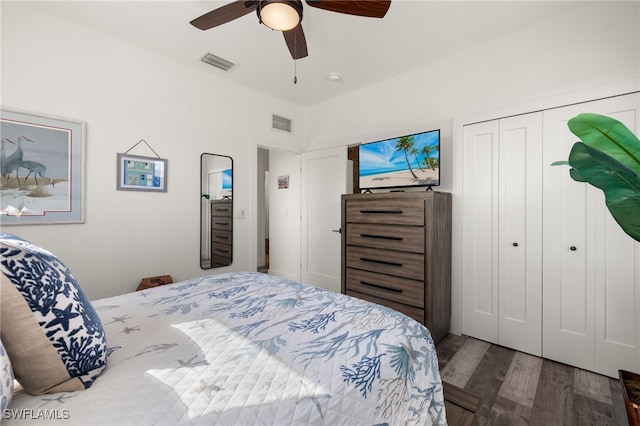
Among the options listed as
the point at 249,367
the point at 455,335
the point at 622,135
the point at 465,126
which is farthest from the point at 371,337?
the point at 465,126

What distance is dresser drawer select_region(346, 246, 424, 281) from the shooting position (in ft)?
7.88

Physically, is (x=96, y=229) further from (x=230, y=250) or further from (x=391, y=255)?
(x=391, y=255)

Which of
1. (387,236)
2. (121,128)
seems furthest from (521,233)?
(121,128)

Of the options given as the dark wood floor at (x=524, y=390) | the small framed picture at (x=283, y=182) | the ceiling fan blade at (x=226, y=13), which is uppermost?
the ceiling fan blade at (x=226, y=13)

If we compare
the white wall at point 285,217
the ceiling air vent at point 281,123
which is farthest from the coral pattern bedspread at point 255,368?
the white wall at point 285,217

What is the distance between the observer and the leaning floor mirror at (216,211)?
3.06 metres

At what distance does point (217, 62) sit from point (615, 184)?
324cm

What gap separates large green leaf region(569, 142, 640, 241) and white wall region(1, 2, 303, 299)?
9.91ft

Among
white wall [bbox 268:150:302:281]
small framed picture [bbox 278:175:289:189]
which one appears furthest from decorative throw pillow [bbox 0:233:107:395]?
small framed picture [bbox 278:175:289:189]

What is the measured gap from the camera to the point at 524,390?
1.83m

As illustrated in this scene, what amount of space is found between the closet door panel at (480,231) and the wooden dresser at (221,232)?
8.29ft

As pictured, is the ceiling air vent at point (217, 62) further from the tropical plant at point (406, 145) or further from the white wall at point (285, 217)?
the tropical plant at point (406, 145)

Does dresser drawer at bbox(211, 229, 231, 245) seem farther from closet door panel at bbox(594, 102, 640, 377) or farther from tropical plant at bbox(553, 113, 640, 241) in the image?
closet door panel at bbox(594, 102, 640, 377)

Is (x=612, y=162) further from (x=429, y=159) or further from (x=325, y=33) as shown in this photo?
(x=325, y=33)
